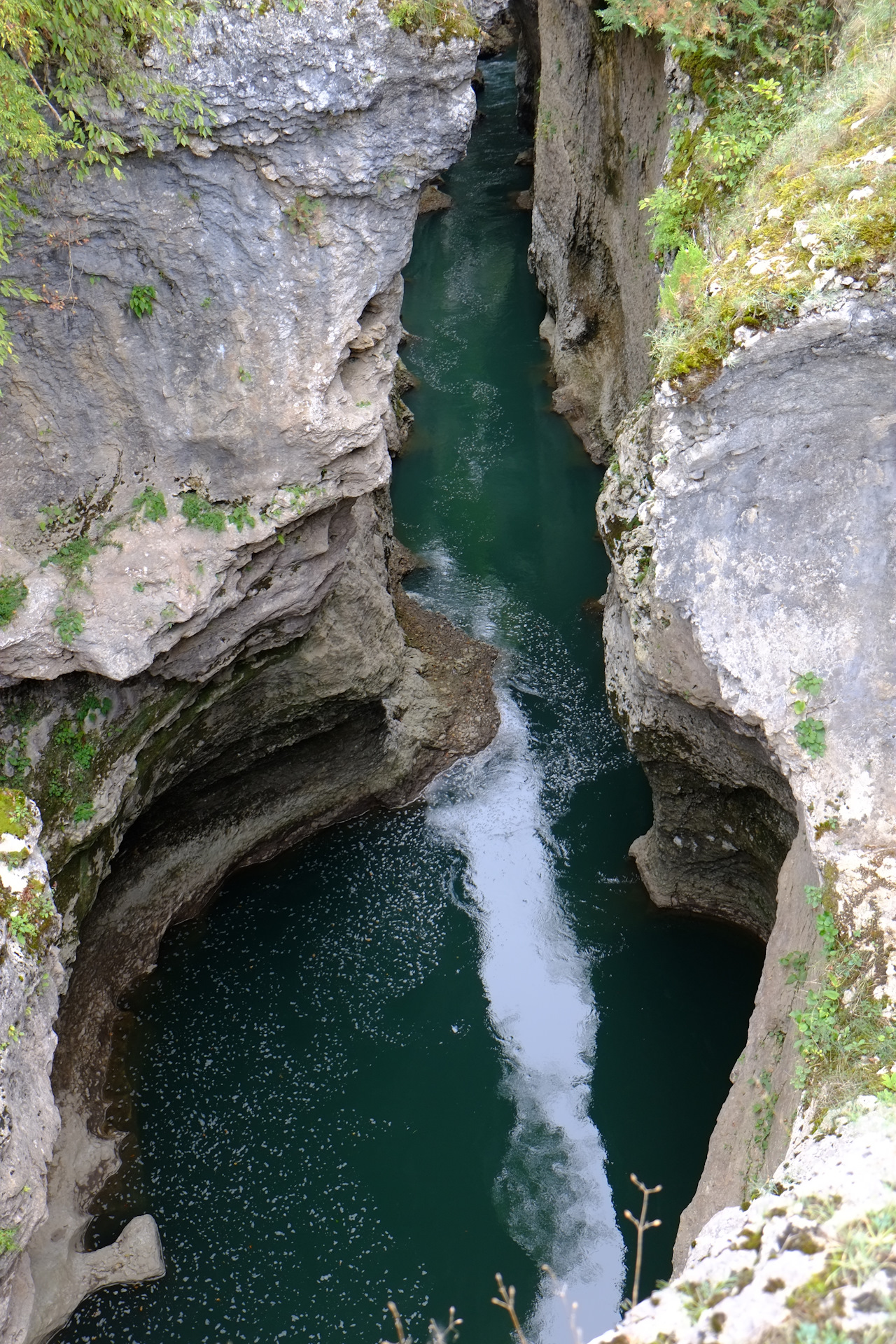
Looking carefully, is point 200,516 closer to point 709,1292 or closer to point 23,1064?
point 23,1064

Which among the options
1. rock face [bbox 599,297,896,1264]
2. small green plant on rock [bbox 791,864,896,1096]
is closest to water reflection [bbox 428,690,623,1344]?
rock face [bbox 599,297,896,1264]

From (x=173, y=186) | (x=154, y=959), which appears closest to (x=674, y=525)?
(x=173, y=186)

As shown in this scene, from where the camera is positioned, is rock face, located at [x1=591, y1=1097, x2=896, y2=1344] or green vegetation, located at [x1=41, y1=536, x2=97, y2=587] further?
green vegetation, located at [x1=41, y1=536, x2=97, y2=587]

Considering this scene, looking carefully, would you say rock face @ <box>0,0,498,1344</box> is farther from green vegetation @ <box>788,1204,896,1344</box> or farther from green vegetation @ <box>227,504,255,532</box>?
green vegetation @ <box>788,1204,896,1344</box>

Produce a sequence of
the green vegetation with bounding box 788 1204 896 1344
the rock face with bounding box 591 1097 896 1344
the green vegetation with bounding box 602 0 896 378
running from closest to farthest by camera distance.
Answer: the green vegetation with bounding box 788 1204 896 1344, the rock face with bounding box 591 1097 896 1344, the green vegetation with bounding box 602 0 896 378

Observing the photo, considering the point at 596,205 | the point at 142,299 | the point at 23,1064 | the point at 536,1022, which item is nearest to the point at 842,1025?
the point at 23,1064

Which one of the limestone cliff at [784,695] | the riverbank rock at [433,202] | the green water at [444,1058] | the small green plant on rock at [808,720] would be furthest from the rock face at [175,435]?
the riverbank rock at [433,202]
